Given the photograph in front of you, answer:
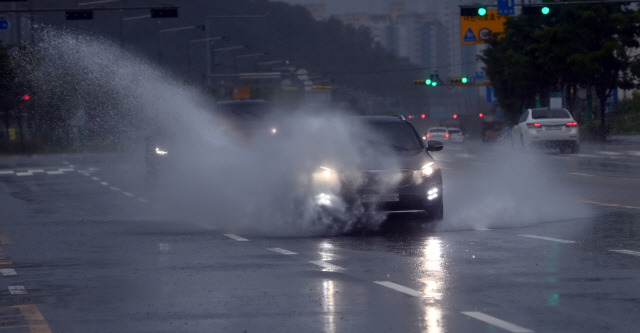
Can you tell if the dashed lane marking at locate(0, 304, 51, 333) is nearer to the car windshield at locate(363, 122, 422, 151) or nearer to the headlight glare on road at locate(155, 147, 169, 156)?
the car windshield at locate(363, 122, 422, 151)

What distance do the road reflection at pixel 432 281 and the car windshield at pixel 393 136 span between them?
3191 mm

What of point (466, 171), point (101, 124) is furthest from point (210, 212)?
point (101, 124)

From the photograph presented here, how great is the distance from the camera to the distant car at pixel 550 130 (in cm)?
4641

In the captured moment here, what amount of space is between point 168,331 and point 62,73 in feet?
186

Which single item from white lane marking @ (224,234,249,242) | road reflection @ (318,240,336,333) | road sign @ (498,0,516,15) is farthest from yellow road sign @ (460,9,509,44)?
road reflection @ (318,240,336,333)

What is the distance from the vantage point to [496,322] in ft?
29.0

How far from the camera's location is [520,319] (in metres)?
8.95

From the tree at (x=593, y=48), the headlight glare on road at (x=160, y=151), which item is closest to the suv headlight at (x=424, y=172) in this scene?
the headlight glare on road at (x=160, y=151)

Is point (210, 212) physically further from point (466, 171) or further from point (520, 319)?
point (466, 171)

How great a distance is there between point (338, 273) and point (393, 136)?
7044 millimetres

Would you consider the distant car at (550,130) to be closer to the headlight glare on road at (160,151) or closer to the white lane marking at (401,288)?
the headlight glare on road at (160,151)

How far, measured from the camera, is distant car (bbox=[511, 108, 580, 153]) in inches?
1827

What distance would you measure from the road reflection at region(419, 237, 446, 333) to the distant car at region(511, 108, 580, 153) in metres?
31.8

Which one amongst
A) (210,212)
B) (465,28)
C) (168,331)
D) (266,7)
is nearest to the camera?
(168,331)
